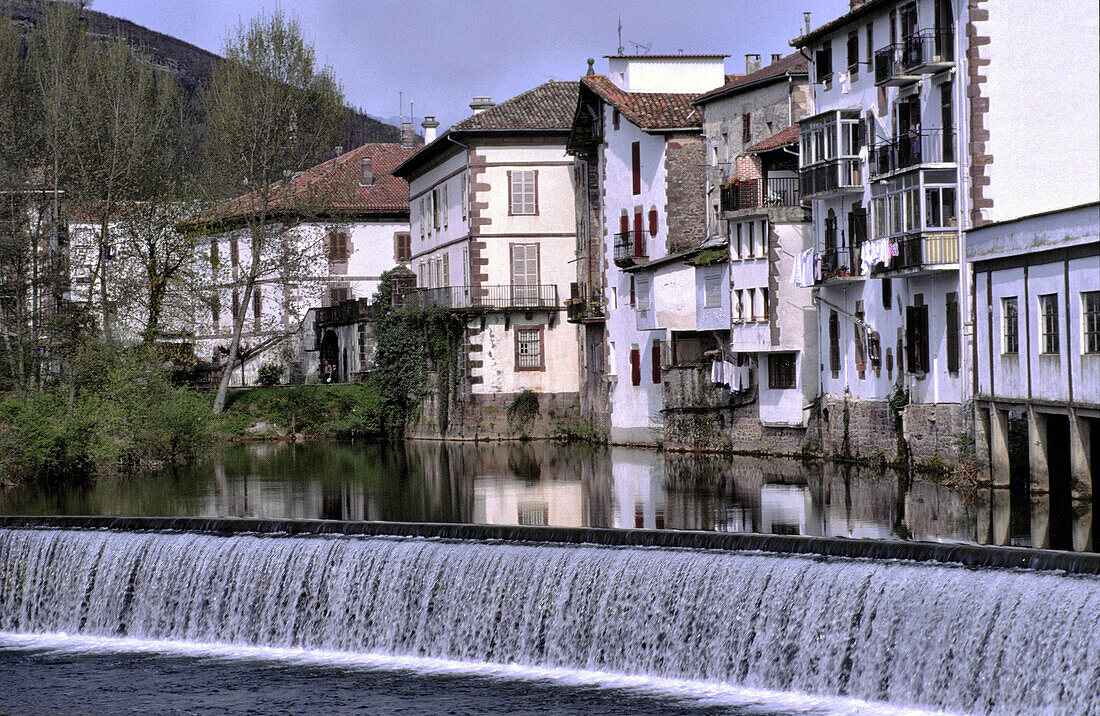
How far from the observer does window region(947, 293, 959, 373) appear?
36.8 meters

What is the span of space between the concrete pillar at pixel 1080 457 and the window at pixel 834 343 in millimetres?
13052

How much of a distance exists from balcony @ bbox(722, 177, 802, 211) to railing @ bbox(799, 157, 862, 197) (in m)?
2.76

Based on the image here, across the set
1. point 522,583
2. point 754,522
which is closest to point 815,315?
point 754,522

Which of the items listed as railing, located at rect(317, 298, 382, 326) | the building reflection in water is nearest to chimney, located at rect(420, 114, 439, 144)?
railing, located at rect(317, 298, 382, 326)

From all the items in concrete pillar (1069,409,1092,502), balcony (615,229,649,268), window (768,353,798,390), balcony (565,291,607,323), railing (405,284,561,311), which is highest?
balcony (615,229,649,268)

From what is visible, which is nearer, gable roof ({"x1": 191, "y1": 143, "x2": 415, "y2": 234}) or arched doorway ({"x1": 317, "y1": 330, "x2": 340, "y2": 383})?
gable roof ({"x1": 191, "y1": 143, "x2": 415, "y2": 234})

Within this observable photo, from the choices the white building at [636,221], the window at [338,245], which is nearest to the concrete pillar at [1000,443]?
the white building at [636,221]

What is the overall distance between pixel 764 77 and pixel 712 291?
696 cm

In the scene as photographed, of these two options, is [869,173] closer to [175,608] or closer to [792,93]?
[792,93]

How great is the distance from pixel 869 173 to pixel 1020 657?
22.9 meters

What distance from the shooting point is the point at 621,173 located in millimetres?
55406

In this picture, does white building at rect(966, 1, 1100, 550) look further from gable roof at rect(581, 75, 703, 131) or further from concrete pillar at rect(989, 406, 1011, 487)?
gable roof at rect(581, 75, 703, 131)

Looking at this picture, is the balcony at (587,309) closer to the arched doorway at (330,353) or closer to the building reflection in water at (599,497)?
the building reflection in water at (599,497)

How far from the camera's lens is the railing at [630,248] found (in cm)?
5447
